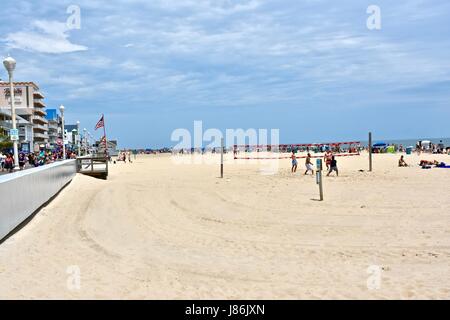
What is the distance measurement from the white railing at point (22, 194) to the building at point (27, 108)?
5846cm

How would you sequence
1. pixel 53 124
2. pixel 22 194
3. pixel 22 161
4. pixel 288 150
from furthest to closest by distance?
pixel 53 124, pixel 288 150, pixel 22 161, pixel 22 194

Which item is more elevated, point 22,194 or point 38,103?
point 38,103

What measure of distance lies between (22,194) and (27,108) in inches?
3112

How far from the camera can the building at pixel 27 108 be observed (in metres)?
72.5

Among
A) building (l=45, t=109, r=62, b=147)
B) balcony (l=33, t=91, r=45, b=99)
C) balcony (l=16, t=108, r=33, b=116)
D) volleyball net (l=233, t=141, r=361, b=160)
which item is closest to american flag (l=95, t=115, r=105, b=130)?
volleyball net (l=233, t=141, r=361, b=160)

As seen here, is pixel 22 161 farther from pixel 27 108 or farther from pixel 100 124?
pixel 27 108

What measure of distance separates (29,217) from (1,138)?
40.2 meters

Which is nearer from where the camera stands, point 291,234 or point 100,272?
point 100,272

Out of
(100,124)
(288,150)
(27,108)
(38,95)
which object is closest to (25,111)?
(27,108)

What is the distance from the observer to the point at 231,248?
8.19 m

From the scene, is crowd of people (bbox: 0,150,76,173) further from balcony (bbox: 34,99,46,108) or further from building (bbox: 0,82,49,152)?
balcony (bbox: 34,99,46,108)

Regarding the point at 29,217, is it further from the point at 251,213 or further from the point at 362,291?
→ the point at 362,291

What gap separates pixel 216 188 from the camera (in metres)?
17.5
